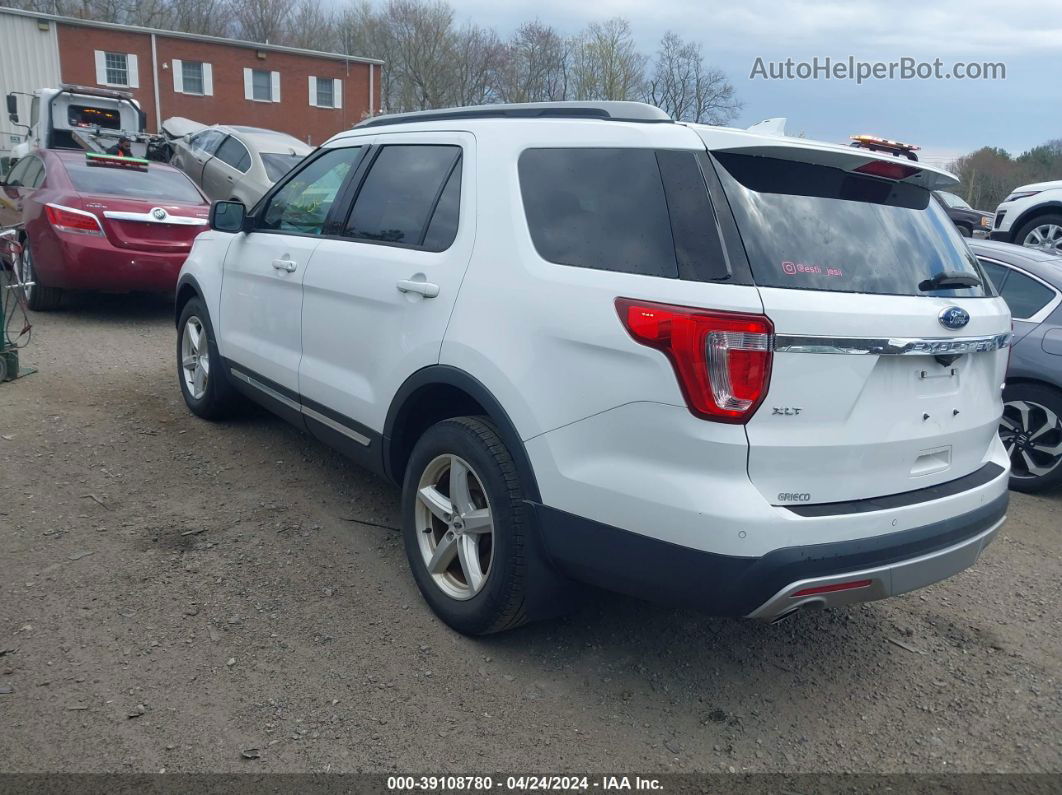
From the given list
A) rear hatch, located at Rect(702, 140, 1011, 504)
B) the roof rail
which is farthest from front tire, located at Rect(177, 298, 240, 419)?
rear hatch, located at Rect(702, 140, 1011, 504)

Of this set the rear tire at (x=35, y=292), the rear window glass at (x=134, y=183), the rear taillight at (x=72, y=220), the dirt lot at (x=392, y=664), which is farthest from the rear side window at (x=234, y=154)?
the dirt lot at (x=392, y=664)

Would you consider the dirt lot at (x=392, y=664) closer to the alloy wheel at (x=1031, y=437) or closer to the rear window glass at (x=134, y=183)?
the alloy wheel at (x=1031, y=437)

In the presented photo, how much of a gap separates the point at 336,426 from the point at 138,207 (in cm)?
551

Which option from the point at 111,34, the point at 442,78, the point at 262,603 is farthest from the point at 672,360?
the point at 442,78

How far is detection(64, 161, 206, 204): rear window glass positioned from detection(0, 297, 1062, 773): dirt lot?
189 inches

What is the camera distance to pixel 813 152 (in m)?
2.80

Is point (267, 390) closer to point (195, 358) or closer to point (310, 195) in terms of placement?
point (310, 195)

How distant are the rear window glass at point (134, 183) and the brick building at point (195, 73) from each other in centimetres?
2606

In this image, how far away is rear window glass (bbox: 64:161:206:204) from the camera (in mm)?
8500

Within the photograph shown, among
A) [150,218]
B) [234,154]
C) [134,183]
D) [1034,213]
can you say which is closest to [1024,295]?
[1034,213]

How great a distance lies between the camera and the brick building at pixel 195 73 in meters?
31.2

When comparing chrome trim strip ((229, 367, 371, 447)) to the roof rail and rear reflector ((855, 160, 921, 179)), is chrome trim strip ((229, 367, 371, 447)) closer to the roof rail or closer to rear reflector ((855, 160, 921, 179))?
the roof rail

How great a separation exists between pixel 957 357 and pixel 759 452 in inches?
37.2

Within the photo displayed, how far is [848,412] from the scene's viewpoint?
2613 millimetres
